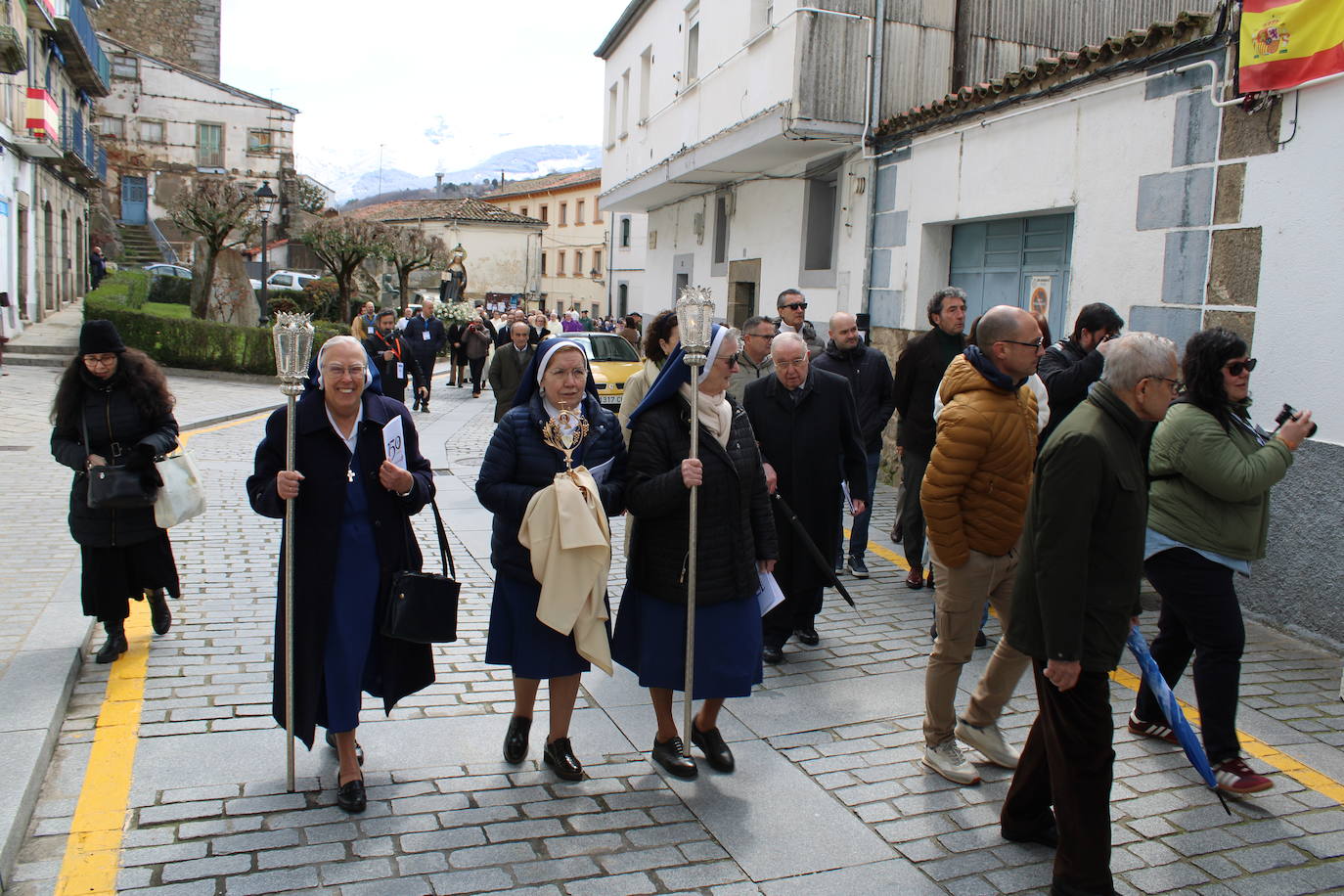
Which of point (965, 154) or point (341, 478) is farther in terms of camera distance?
point (965, 154)

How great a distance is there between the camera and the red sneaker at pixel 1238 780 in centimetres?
417

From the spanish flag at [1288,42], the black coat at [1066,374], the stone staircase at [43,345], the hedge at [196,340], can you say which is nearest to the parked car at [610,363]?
the hedge at [196,340]

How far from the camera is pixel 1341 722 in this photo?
505 centimetres

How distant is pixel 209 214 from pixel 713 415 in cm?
2448

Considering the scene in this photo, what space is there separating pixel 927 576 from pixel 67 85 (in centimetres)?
3435

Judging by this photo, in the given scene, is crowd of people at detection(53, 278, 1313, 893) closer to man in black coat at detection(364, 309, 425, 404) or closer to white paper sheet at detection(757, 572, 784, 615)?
white paper sheet at detection(757, 572, 784, 615)

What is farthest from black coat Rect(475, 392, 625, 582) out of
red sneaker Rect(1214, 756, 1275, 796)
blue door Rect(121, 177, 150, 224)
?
blue door Rect(121, 177, 150, 224)

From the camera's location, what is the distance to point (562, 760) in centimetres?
421

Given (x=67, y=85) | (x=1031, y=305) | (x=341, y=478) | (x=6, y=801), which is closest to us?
(x=6, y=801)

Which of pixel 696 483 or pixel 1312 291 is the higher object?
pixel 1312 291

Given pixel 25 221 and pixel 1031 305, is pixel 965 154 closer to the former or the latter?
pixel 1031 305

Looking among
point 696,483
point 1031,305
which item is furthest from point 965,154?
point 696,483

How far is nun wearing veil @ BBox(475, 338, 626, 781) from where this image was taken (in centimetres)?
412

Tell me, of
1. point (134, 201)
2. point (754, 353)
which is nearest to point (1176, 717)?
point (754, 353)
